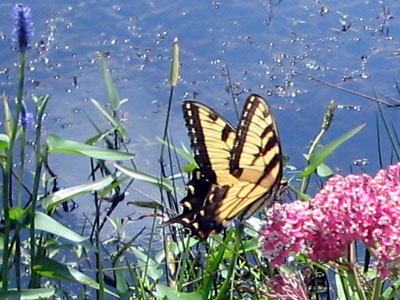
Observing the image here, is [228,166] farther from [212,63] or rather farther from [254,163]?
[212,63]

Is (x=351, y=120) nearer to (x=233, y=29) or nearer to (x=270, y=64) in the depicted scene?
(x=270, y=64)

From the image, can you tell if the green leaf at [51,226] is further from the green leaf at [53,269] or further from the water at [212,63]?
the water at [212,63]

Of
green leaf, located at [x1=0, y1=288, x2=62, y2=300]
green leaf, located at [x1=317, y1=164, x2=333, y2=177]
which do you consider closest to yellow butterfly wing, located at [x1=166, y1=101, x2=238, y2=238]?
green leaf, located at [x1=317, y1=164, x2=333, y2=177]

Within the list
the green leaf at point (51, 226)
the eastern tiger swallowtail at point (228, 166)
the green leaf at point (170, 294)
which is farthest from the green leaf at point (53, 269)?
the eastern tiger swallowtail at point (228, 166)

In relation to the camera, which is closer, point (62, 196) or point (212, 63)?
point (62, 196)

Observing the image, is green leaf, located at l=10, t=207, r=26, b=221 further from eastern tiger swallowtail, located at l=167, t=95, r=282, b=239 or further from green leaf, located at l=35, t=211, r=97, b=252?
eastern tiger swallowtail, located at l=167, t=95, r=282, b=239

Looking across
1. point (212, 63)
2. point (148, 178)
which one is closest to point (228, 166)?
point (148, 178)
